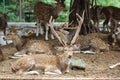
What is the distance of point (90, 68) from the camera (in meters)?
9.66

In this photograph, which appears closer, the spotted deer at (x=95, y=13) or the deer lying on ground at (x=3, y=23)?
the deer lying on ground at (x=3, y=23)

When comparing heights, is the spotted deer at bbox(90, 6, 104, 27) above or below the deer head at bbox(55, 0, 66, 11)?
below

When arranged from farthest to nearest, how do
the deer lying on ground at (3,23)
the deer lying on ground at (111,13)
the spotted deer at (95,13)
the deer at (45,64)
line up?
the spotted deer at (95,13)
the deer lying on ground at (111,13)
the deer lying on ground at (3,23)
the deer at (45,64)

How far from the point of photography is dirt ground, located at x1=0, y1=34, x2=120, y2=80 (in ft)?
26.2

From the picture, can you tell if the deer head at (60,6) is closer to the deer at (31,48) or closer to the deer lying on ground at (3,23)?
the deer lying on ground at (3,23)

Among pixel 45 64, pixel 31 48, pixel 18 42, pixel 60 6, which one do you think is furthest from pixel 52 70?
pixel 60 6

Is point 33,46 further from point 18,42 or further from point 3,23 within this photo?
point 3,23

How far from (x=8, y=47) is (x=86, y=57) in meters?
2.77

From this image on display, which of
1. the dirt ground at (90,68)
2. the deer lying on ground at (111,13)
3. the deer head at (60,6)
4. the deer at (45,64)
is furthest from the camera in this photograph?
the deer lying on ground at (111,13)

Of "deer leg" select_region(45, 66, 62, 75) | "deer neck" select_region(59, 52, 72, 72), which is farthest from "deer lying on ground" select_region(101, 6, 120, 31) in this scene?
"deer leg" select_region(45, 66, 62, 75)

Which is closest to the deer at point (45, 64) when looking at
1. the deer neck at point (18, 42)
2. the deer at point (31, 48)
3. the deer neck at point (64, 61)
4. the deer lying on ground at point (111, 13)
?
the deer neck at point (64, 61)

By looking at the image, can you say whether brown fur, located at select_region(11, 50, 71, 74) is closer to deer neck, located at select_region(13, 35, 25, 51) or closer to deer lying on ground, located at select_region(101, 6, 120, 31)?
deer neck, located at select_region(13, 35, 25, 51)

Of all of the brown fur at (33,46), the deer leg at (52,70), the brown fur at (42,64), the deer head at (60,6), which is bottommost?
the brown fur at (33,46)

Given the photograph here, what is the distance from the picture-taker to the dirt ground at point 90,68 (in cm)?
798
